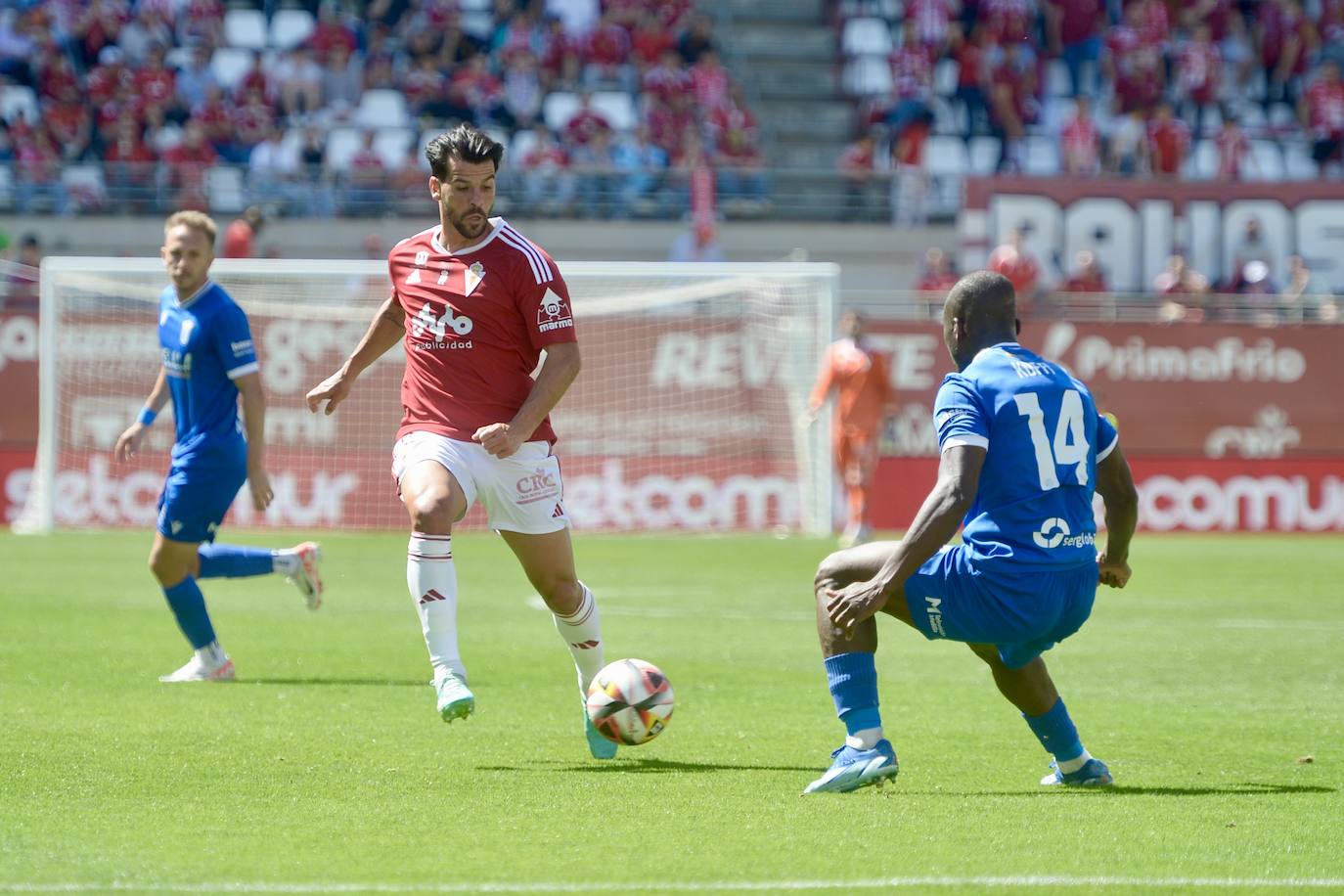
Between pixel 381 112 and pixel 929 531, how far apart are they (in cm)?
2196

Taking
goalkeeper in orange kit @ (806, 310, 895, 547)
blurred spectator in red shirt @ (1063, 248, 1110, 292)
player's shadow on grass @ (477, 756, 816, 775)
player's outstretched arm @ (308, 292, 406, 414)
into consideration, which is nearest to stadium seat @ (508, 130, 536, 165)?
goalkeeper in orange kit @ (806, 310, 895, 547)

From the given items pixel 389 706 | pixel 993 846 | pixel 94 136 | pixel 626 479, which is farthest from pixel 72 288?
pixel 993 846

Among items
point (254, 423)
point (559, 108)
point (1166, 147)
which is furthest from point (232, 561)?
point (1166, 147)

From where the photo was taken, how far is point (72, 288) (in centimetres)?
2123

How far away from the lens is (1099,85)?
97.0ft

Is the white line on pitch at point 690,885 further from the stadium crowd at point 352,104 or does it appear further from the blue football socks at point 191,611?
the stadium crowd at point 352,104

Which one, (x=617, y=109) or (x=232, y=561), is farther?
(x=617, y=109)

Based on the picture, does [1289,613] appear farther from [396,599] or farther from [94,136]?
[94,136]

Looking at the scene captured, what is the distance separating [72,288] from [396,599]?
9487 millimetres

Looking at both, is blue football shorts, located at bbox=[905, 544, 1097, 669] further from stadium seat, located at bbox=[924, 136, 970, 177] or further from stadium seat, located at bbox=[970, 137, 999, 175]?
stadium seat, located at bbox=[970, 137, 999, 175]

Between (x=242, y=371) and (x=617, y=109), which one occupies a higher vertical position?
(x=617, y=109)

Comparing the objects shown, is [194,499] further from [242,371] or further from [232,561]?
[232,561]

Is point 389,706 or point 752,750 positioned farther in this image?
point 389,706

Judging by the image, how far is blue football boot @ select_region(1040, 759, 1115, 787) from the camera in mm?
6359
